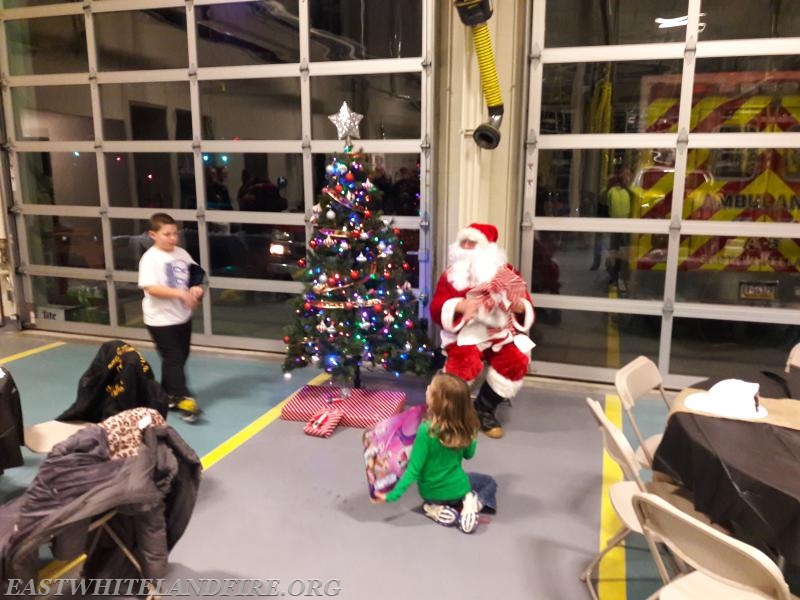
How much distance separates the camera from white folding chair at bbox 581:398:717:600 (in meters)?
2.48

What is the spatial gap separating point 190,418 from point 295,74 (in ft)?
10.7

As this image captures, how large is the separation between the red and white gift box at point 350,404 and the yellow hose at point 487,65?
2.50 meters

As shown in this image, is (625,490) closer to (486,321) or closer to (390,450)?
(390,450)

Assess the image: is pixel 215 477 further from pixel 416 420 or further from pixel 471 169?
pixel 471 169

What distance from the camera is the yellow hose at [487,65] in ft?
16.1

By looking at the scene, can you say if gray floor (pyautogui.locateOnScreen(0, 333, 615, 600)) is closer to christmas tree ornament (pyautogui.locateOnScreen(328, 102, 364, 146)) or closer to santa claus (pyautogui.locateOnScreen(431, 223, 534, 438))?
santa claus (pyautogui.locateOnScreen(431, 223, 534, 438))

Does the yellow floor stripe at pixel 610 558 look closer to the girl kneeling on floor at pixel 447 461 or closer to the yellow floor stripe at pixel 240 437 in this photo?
the girl kneeling on floor at pixel 447 461

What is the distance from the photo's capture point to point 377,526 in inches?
129

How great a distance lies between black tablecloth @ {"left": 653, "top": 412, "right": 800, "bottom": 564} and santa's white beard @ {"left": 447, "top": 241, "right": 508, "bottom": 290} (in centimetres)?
201

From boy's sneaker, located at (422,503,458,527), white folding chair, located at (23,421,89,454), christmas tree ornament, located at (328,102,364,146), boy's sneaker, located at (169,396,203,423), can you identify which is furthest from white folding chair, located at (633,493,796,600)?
christmas tree ornament, located at (328,102,364,146)

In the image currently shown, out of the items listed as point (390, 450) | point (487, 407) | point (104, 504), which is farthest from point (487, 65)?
point (104, 504)

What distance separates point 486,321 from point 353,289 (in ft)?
3.38

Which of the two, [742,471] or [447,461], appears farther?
[447,461]

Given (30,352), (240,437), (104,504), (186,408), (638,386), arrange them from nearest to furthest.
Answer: (104,504)
(638,386)
(240,437)
(186,408)
(30,352)
